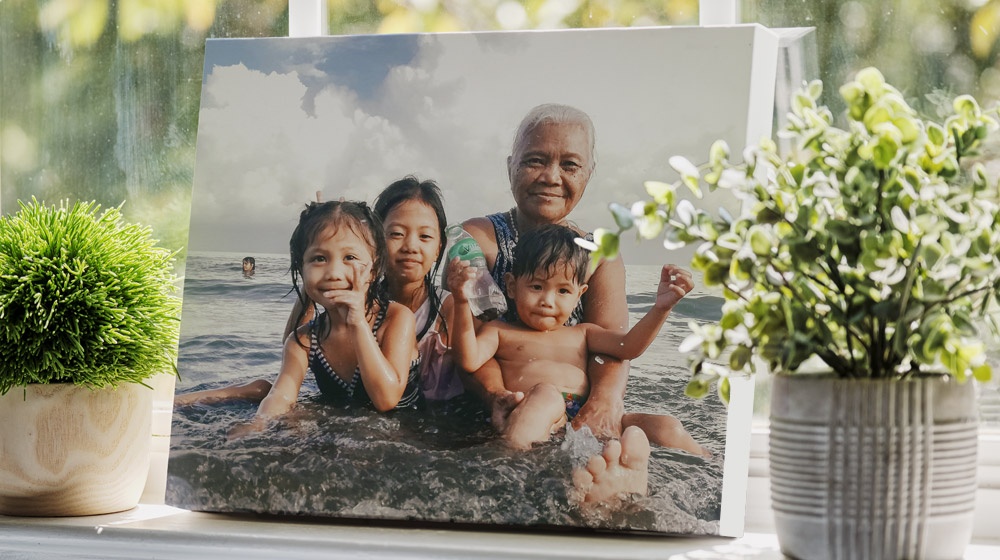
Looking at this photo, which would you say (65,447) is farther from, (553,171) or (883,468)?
(883,468)

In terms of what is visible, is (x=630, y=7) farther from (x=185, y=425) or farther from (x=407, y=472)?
(x=185, y=425)

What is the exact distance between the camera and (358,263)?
3.52 feet

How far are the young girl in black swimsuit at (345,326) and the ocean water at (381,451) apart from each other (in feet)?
0.06

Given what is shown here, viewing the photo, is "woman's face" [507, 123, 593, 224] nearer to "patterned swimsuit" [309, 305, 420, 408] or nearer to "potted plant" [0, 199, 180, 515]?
"patterned swimsuit" [309, 305, 420, 408]

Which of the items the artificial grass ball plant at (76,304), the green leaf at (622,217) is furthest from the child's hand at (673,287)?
the artificial grass ball plant at (76,304)

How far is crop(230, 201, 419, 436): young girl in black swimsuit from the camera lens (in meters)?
1.05

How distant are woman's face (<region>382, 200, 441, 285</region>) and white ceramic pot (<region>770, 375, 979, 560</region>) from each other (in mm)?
422

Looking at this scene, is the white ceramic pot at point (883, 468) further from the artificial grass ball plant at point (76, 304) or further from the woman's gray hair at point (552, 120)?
the artificial grass ball plant at point (76, 304)

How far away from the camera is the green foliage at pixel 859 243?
0.76m

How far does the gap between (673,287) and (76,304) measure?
0.62 m

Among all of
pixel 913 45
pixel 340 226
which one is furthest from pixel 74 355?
pixel 913 45

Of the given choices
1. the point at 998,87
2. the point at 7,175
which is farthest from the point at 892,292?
the point at 7,175

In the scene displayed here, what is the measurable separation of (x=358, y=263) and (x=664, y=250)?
0.33 meters

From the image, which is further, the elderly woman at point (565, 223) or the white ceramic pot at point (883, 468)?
the elderly woman at point (565, 223)
